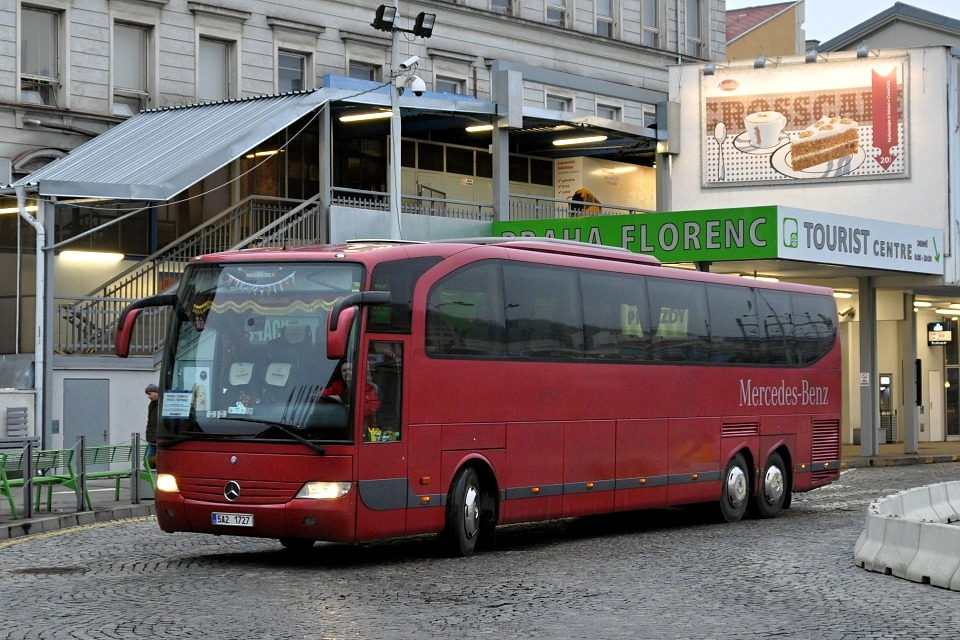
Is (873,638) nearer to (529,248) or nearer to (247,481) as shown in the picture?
(247,481)

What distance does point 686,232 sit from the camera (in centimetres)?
3194

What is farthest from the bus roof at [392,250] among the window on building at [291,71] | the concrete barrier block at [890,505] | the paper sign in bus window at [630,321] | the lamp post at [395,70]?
the window on building at [291,71]

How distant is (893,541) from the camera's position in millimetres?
14461

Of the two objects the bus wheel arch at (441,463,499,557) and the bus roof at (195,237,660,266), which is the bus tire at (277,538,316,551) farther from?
the bus roof at (195,237,660,266)

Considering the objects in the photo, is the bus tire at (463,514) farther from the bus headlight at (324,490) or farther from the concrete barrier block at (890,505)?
the concrete barrier block at (890,505)

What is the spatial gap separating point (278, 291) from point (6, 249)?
17024 mm

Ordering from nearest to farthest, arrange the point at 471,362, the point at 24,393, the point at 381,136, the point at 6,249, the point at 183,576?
the point at 183,576 → the point at 471,362 → the point at 24,393 → the point at 6,249 → the point at 381,136

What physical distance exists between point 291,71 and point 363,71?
2585mm

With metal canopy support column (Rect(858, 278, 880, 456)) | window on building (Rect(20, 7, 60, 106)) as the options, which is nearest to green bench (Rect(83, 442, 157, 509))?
window on building (Rect(20, 7, 60, 106))

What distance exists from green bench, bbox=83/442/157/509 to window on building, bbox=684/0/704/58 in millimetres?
34281

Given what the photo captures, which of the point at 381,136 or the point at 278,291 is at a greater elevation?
the point at 381,136

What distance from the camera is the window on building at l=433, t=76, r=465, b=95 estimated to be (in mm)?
43625

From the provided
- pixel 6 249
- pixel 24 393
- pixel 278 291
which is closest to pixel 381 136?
pixel 6 249

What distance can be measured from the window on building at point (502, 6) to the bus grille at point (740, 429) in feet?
87.5
